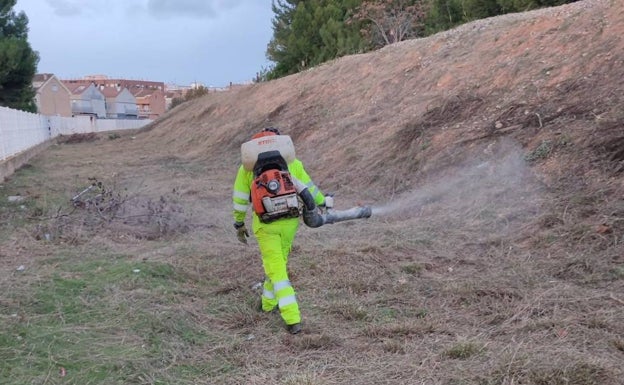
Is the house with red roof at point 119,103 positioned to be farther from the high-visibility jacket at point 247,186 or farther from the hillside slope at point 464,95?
the high-visibility jacket at point 247,186

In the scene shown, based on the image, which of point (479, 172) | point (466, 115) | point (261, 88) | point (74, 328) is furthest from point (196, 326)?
point (261, 88)

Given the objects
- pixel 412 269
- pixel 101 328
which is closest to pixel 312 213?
pixel 412 269

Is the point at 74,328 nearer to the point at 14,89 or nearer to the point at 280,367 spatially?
the point at 280,367

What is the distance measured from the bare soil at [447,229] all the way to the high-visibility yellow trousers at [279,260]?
20cm

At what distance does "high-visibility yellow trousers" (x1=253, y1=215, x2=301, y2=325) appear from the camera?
4.23m

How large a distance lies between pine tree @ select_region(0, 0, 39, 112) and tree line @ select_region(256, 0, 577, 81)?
12.5 meters

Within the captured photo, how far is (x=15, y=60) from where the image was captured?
25656 mm

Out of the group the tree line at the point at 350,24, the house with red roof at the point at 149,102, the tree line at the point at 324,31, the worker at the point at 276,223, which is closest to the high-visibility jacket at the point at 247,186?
the worker at the point at 276,223

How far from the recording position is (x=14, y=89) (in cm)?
2769

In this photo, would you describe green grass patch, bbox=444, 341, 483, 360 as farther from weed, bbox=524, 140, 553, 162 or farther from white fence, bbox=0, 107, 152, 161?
white fence, bbox=0, 107, 152, 161

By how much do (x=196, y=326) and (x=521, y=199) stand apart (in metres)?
4.38

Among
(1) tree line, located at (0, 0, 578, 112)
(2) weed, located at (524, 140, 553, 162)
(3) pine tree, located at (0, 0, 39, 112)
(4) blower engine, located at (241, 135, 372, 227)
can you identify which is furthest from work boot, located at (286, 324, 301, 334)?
(3) pine tree, located at (0, 0, 39, 112)

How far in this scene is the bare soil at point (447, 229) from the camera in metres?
3.78

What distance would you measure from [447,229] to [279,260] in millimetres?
3112
